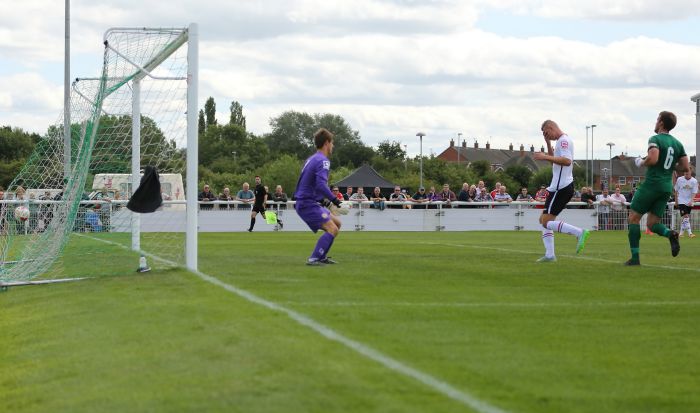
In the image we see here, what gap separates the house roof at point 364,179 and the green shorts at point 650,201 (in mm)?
97970

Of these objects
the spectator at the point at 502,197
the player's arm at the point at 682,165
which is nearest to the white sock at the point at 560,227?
the player's arm at the point at 682,165

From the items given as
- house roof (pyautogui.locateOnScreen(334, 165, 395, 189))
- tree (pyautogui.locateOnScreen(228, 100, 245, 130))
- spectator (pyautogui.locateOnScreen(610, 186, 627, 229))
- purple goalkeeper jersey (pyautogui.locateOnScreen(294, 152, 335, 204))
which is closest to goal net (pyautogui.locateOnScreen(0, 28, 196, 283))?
purple goalkeeper jersey (pyautogui.locateOnScreen(294, 152, 335, 204))

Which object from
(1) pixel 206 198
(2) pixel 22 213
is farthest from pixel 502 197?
(2) pixel 22 213

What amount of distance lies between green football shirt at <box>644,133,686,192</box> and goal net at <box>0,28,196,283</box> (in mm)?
6524

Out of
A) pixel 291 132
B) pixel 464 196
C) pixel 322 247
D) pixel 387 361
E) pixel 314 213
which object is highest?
pixel 291 132

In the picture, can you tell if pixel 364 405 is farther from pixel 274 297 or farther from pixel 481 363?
pixel 274 297

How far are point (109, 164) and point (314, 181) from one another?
4.60 meters

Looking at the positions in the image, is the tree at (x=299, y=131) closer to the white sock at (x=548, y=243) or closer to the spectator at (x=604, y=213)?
the spectator at (x=604, y=213)

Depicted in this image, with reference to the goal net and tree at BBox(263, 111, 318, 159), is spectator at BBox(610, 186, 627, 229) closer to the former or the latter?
the goal net

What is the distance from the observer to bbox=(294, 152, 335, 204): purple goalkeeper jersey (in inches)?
567

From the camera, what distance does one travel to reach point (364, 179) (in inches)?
4515

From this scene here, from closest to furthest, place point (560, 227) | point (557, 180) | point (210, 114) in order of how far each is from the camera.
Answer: point (557, 180)
point (560, 227)
point (210, 114)

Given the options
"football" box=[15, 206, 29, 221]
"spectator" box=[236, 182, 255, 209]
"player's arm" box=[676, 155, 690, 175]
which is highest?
"player's arm" box=[676, 155, 690, 175]

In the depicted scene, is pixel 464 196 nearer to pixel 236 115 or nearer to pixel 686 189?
pixel 686 189
